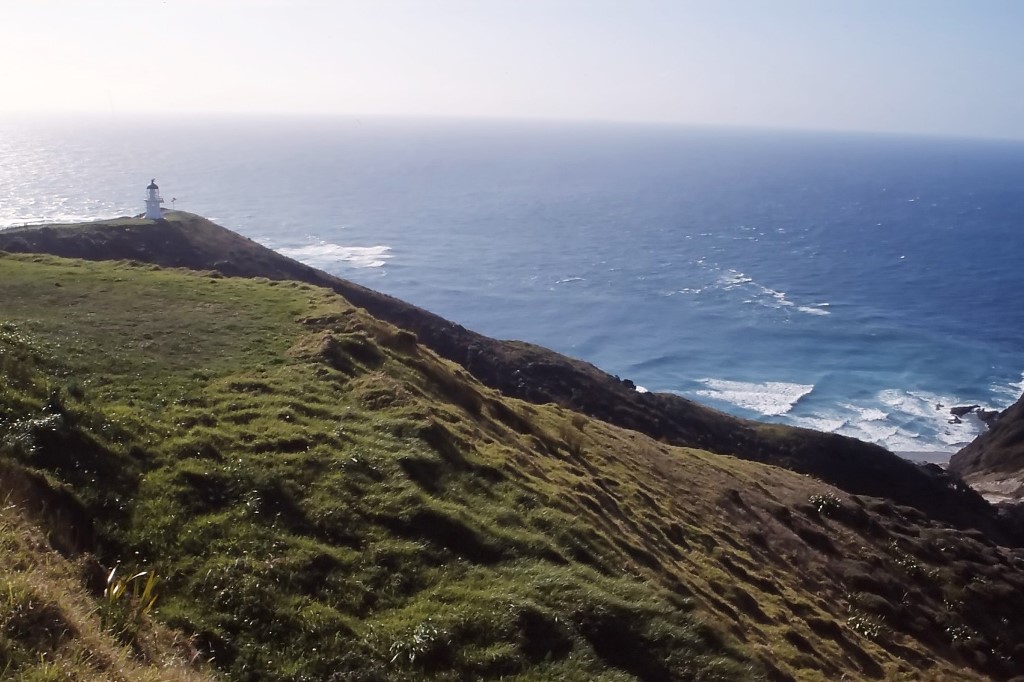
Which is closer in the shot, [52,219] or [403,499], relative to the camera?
[403,499]

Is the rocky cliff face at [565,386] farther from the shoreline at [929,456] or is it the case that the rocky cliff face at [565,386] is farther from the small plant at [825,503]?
the small plant at [825,503]

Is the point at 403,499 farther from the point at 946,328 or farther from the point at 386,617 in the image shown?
the point at 946,328

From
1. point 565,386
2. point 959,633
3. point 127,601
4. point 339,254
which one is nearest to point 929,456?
point 565,386

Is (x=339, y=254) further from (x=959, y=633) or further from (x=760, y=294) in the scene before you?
(x=959, y=633)

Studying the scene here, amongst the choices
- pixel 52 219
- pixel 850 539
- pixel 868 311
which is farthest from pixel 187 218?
pixel 868 311

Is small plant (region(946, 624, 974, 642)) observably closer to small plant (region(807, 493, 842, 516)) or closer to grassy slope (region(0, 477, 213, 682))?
small plant (region(807, 493, 842, 516))

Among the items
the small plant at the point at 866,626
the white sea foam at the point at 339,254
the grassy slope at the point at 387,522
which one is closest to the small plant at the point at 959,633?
the grassy slope at the point at 387,522
